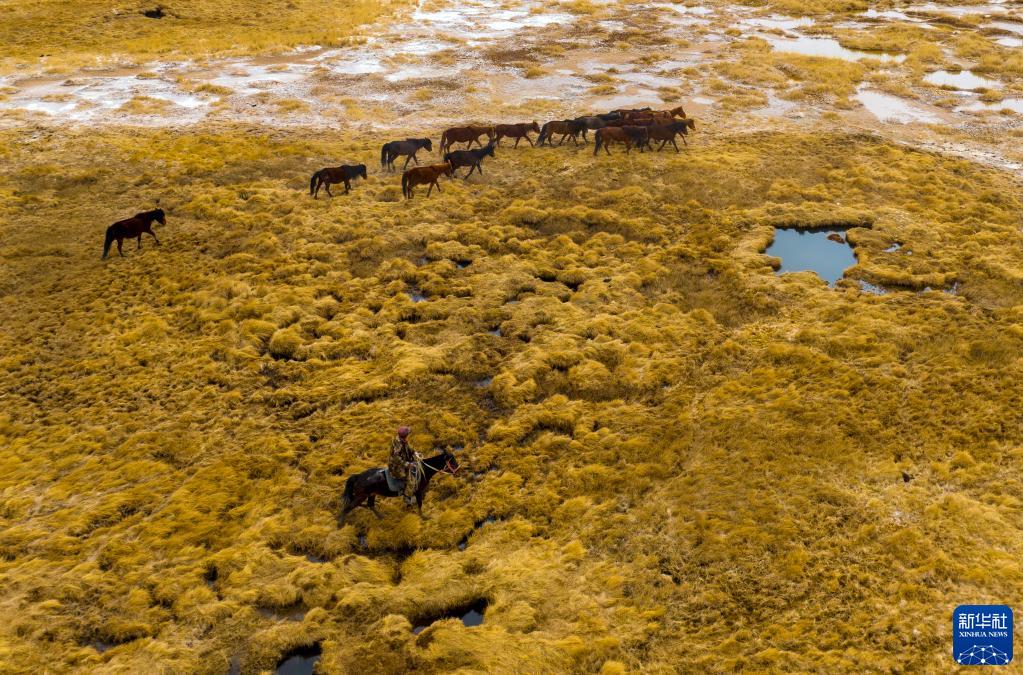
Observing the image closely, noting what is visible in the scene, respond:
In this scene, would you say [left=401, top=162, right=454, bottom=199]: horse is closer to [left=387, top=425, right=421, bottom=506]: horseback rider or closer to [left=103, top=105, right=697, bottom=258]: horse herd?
[left=103, top=105, right=697, bottom=258]: horse herd

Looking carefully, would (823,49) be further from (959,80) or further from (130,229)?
(130,229)

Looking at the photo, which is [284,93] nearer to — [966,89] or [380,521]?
[380,521]

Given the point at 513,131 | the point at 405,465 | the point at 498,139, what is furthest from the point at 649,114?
the point at 405,465

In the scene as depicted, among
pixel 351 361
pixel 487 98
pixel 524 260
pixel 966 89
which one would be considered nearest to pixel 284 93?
pixel 487 98

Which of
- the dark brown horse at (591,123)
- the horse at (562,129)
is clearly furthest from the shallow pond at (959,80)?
the horse at (562,129)

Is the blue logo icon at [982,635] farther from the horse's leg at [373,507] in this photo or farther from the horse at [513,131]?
the horse at [513,131]
